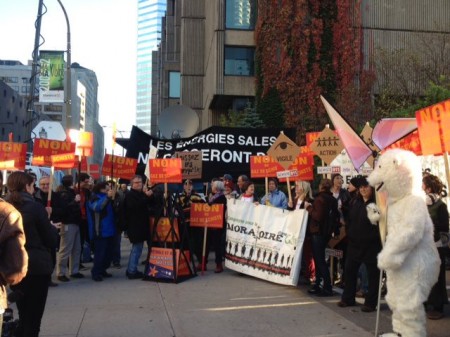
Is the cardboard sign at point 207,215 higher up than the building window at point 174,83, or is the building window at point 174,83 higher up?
the building window at point 174,83

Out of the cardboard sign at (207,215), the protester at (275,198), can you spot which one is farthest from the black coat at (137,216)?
the protester at (275,198)

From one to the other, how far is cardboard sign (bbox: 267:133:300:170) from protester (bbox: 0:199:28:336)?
22.9 ft

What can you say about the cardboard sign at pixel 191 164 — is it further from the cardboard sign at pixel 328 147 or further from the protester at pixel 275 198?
the cardboard sign at pixel 328 147

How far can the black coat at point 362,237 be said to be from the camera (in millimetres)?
7488

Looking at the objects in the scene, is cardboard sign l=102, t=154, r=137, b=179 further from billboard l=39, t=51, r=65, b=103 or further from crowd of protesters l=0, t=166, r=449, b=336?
billboard l=39, t=51, r=65, b=103

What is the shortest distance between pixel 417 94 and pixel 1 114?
218 ft

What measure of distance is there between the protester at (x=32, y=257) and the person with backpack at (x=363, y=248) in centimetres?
398

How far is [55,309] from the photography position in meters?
7.74

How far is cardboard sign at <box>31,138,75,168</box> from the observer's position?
35.5ft

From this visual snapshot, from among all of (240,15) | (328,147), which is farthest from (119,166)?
(240,15)

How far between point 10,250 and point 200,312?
3957 mm

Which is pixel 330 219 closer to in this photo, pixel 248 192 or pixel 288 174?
pixel 288 174

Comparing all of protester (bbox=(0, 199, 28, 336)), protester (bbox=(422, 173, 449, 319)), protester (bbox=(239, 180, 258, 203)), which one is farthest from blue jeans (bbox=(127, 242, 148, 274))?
protester (bbox=(0, 199, 28, 336))

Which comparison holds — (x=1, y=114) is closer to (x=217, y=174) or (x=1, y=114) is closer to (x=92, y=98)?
(x=217, y=174)
